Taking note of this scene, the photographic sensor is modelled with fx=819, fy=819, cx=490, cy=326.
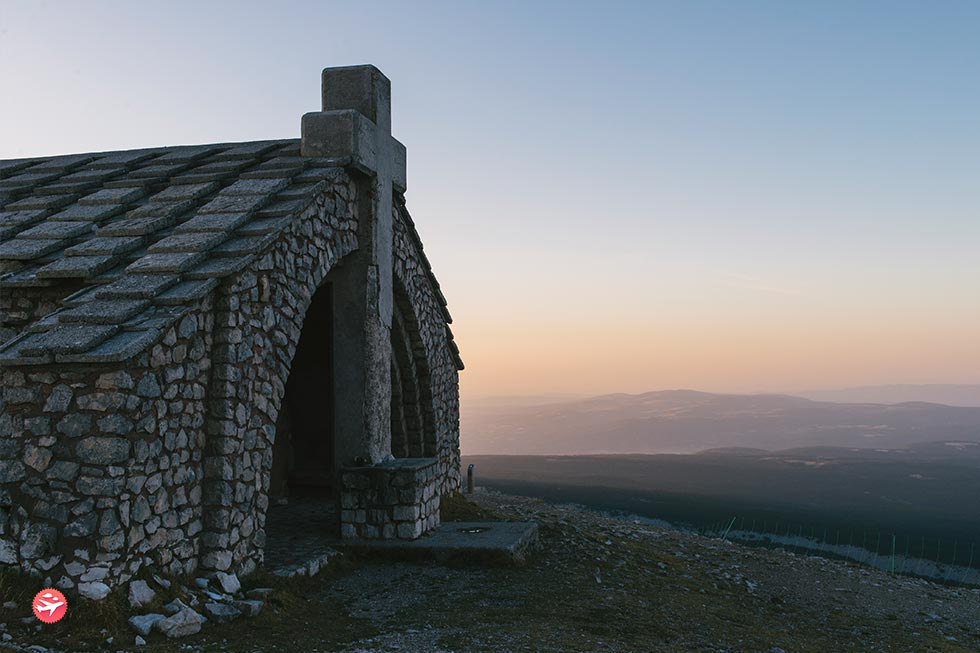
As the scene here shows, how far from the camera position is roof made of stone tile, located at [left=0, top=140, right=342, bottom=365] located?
6.93 metres

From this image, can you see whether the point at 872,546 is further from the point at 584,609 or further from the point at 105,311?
the point at 105,311

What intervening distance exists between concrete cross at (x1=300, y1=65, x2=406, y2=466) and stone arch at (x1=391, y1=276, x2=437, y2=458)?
77.7 inches

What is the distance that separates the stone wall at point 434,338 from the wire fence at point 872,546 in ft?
20.2

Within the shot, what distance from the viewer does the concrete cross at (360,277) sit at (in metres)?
10.5

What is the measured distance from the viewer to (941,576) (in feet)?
50.2

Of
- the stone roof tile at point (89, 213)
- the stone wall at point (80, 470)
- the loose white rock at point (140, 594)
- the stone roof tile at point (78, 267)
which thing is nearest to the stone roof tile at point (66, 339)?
the stone wall at point (80, 470)

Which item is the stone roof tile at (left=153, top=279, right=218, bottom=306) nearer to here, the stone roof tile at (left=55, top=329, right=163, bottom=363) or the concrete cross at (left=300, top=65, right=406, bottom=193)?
the stone roof tile at (left=55, top=329, right=163, bottom=363)

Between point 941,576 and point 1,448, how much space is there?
51.1ft

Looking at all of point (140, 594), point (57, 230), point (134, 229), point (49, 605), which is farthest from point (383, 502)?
point (57, 230)

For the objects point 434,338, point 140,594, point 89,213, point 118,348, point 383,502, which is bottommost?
point 140,594

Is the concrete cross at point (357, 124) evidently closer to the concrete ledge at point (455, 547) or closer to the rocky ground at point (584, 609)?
the concrete ledge at point (455, 547)

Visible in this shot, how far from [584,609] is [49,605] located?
476cm

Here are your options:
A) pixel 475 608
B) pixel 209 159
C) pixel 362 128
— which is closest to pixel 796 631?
pixel 475 608

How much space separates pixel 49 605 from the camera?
6227 millimetres
